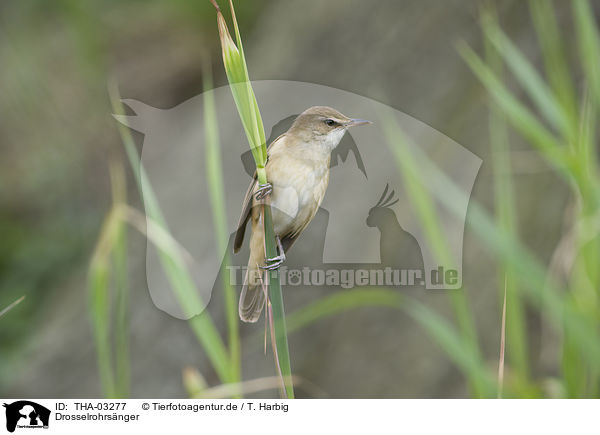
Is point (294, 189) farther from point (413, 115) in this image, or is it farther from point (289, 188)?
point (413, 115)

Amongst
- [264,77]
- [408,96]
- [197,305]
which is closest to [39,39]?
[264,77]

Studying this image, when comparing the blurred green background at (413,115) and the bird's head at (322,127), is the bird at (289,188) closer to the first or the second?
the bird's head at (322,127)

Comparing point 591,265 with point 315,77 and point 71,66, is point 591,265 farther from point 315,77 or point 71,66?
point 71,66

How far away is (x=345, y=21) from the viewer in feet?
2.85

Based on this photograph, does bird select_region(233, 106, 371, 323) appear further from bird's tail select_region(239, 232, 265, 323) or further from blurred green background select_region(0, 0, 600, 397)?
blurred green background select_region(0, 0, 600, 397)

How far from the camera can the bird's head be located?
0.49m

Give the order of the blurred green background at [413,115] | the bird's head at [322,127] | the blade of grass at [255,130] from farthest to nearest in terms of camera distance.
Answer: the blurred green background at [413,115]
the bird's head at [322,127]
the blade of grass at [255,130]

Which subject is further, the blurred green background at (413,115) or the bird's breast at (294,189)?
the blurred green background at (413,115)

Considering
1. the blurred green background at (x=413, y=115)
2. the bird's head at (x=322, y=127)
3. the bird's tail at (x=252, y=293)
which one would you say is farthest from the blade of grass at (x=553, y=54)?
the bird's tail at (x=252, y=293)

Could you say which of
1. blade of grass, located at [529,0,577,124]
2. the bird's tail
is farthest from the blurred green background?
the bird's tail

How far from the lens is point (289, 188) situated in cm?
46

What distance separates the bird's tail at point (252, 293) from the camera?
18.5 inches

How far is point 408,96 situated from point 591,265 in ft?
1.31

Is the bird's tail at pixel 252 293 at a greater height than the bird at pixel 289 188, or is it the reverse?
the bird at pixel 289 188
